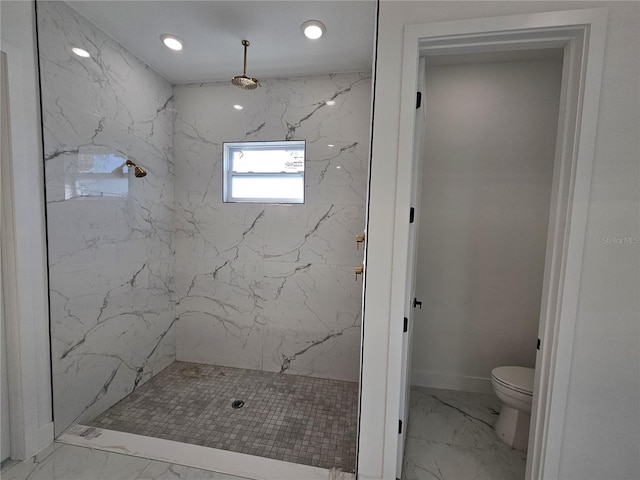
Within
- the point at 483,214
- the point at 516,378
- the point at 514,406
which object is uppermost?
the point at 483,214

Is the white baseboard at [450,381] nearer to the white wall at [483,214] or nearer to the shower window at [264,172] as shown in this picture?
the white wall at [483,214]

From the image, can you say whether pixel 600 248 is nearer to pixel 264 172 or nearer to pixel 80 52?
pixel 264 172

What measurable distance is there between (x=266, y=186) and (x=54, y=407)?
6.89 feet

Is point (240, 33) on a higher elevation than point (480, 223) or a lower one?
higher

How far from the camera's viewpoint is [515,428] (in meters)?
1.74

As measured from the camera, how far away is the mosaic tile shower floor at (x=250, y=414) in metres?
1.76

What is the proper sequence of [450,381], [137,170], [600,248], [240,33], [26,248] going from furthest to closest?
[450,381] < [137,170] < [240,33] < [26,248] < [600,248]

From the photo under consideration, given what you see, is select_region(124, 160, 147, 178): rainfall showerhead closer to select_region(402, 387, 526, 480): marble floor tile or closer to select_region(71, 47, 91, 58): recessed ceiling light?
select_region(71, 47, 91, 58): recessed ceiling light

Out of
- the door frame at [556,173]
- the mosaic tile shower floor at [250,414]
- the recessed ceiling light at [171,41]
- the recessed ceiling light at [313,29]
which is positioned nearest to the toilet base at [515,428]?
the door frame at [556,173]

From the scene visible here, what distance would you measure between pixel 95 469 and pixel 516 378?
2.51 meters

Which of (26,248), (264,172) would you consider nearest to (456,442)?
(264,172)

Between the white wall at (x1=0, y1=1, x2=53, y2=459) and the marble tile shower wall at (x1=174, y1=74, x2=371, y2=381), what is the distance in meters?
1.15

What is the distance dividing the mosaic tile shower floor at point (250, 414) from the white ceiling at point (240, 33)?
266cm

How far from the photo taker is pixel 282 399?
224 cm
